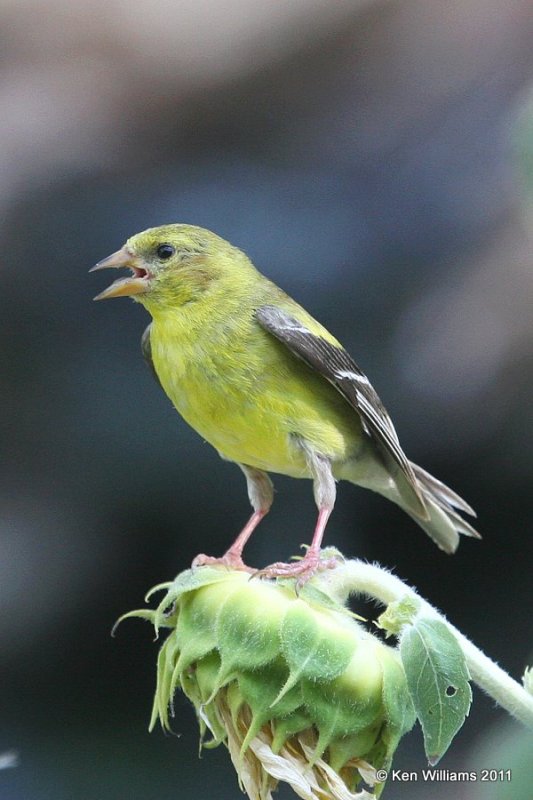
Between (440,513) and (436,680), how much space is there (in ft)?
2.67

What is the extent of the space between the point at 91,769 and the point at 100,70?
262 cm

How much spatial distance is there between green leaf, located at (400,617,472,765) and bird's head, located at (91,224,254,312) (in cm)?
86

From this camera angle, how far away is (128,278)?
5.69 feet

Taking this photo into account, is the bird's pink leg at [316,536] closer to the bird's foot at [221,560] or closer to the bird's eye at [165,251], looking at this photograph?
the bird's foot at [221,560]

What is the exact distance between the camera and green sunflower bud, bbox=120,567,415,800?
111 centimetres

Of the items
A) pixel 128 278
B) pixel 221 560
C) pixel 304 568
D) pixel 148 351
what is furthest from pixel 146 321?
pixel 304 568

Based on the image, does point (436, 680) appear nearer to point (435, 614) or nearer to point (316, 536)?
point (435, 614)

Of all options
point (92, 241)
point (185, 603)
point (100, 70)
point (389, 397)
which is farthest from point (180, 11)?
point (185, 603)

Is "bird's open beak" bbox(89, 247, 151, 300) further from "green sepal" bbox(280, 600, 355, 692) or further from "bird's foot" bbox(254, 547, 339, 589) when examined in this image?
"green sepal" bbox(280, 600, 355, 692)

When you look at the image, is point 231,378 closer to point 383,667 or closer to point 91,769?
point 383,667

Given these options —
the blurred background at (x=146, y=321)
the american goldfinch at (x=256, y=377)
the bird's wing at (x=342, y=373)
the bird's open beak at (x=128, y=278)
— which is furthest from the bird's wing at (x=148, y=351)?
the blurred background at (x=146, y=321)

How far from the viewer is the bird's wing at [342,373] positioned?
1.66 m

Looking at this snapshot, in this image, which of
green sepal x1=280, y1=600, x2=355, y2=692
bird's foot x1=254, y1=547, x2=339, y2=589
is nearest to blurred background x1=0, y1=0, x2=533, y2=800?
bird's foot x1=254, y1=547, x2=339, y2=589

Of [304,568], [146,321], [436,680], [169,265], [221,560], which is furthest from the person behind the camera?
[146,321]
